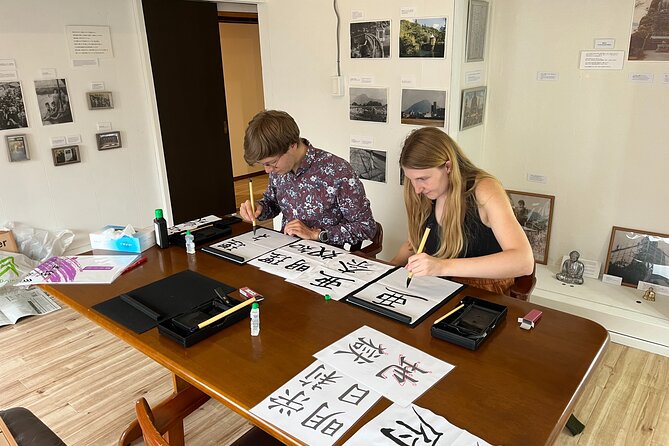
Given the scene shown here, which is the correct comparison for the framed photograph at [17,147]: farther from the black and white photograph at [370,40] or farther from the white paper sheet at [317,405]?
the white paper sheet at [317,405]

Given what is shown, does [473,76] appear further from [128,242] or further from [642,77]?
[128,242]

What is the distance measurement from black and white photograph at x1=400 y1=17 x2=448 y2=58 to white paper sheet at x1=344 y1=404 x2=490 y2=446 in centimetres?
238

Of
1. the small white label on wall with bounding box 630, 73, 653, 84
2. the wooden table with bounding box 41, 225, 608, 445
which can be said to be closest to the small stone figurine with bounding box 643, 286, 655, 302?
the small white label on wall with bounding box 630, 73, 653, 84

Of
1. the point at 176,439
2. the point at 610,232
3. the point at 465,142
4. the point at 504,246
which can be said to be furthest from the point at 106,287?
the point at 610,232

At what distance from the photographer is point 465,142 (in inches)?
124

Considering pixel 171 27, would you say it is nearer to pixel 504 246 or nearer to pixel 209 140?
pixel 209 140

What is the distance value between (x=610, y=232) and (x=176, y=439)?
8.91ft

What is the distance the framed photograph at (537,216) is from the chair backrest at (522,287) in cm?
158

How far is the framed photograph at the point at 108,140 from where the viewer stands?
140 inches

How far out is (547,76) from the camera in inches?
120

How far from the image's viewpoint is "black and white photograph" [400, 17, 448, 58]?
9.45 feet

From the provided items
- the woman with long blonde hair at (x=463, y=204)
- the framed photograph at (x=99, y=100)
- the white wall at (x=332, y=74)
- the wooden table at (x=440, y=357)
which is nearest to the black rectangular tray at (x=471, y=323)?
the wooden table at (x=440, y=357)

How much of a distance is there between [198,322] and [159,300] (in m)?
0.25

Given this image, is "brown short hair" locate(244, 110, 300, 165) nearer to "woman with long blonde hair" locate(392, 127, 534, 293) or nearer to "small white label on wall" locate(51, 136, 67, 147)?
"woman with long blonde hair" locate(392, 127, 534, 293)
